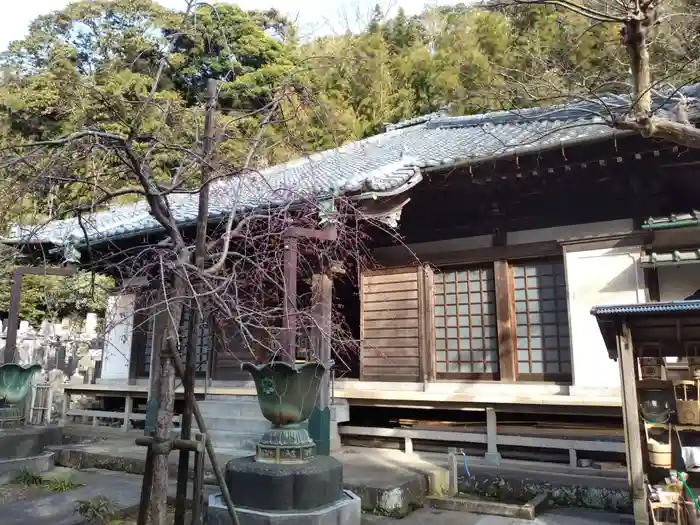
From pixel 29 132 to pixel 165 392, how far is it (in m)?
17.9

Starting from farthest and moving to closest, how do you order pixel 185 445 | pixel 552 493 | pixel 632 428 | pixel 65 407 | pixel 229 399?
pixel 65 407 → pixel 229 399 → pixel 552 493 → pixel 632 428 → pixel 185 445

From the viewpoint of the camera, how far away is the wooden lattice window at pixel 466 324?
8930 millimetres

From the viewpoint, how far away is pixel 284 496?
483 centimetres

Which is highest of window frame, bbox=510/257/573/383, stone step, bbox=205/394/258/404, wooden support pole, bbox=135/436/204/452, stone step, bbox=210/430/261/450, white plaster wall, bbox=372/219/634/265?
white plaster wall, bbox=372/219/634/265

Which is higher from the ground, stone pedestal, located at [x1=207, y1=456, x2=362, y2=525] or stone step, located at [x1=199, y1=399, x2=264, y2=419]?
stone step, located at [x1=199, y1=399, x2=264, y2=419]

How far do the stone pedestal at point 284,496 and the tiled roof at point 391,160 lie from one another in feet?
8.03

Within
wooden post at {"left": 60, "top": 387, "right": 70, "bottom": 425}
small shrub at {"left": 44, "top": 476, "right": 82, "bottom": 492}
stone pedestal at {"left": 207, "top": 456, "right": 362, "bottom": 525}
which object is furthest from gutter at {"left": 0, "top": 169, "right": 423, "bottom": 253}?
wooden post at {"left": 60, "top": 387, "right": 70, "bottom": 425}

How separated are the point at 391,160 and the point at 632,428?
20.2 feet

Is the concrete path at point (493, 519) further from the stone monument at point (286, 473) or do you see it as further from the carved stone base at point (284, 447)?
the carved stone base at point (284, 447)

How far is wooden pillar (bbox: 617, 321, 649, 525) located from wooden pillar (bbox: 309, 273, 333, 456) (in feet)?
11.4

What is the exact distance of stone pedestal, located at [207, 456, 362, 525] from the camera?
4.79 meters

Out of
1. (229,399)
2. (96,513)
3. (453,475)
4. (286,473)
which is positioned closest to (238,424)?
(229,399)

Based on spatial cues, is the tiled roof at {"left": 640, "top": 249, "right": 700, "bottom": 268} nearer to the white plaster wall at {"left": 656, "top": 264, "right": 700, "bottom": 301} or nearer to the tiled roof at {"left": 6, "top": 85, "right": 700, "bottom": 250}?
the white plaster wall at {"left": 656, "top": 264, "right": 700, "bottom": 301}

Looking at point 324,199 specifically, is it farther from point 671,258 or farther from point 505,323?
point 671,258
